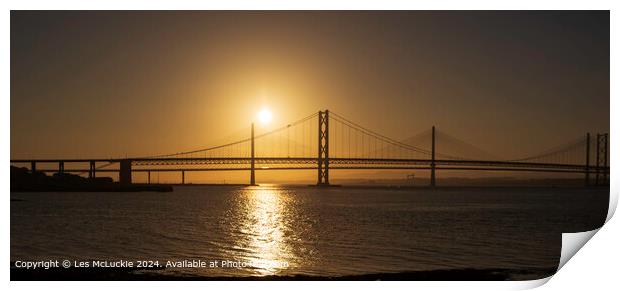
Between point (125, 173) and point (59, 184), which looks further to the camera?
point (59, 184)

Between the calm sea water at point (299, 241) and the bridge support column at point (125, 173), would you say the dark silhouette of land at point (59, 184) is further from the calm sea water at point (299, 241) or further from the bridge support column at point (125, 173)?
the calm sea water at point (299, 241)
